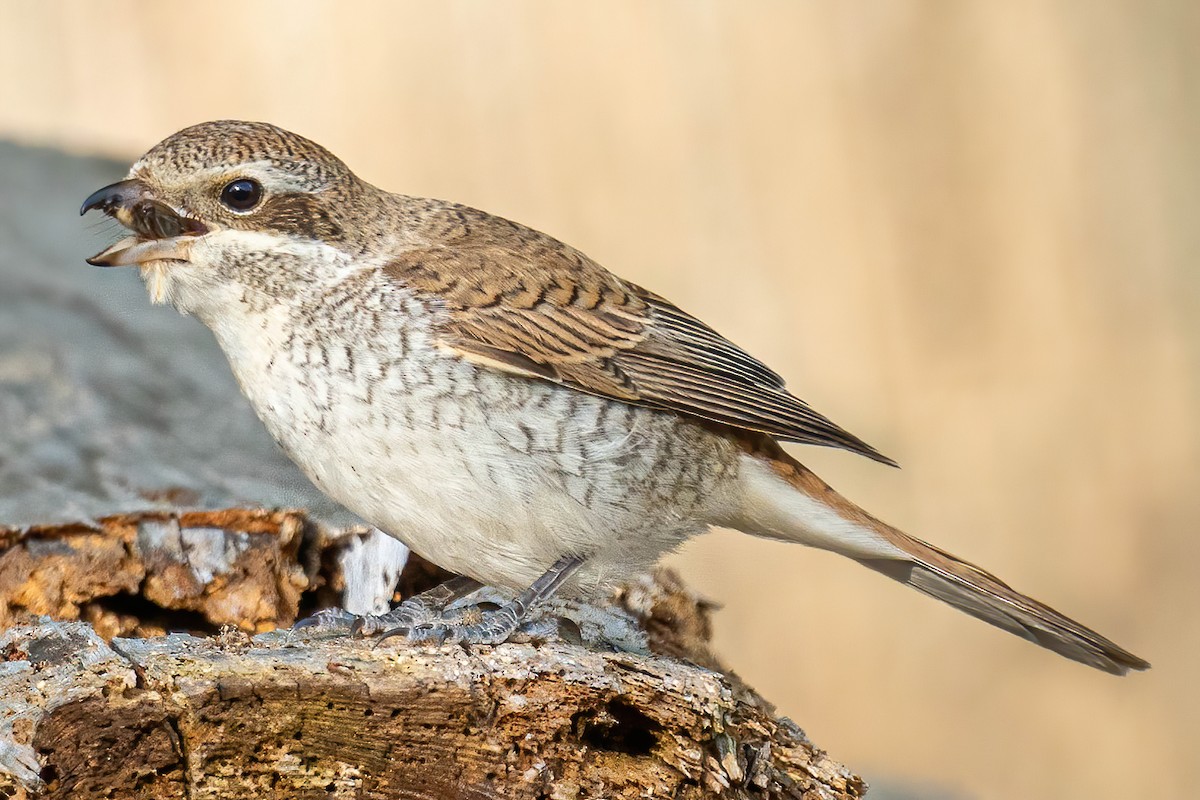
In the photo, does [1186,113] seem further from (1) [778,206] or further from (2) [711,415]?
(2) [711,415]

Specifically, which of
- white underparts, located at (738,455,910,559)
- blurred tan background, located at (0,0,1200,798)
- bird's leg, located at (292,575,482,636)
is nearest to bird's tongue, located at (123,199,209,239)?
bird's leg, located at (292,575,482,636)

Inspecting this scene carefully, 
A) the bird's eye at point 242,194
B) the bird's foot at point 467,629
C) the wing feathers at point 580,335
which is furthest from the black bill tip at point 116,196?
the bird's foot at point 467,629

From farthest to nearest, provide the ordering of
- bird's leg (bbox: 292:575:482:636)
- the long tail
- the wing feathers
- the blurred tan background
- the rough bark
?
the blurred tan background, the long tail, the wing feathers, bird's leg (bbox: 292:575:482:636), the rough bark

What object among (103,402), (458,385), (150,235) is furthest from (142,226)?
(458,385)

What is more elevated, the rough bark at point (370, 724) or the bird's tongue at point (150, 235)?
the bird's tongue at point (150, 235)

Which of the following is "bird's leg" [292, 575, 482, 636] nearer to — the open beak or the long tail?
the long tail

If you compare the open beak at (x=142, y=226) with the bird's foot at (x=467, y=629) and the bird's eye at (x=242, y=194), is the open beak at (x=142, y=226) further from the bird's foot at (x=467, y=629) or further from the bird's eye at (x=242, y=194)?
the bird's foot at (x=467, y=629)
